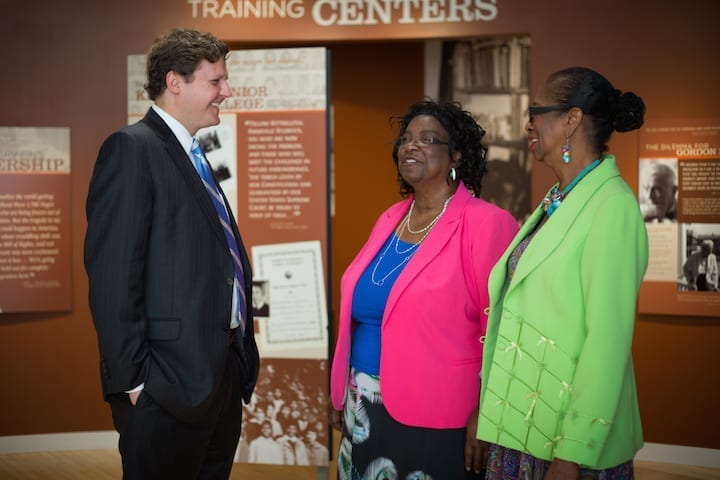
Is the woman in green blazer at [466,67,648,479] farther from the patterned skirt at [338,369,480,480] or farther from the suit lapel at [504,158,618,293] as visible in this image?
the patterned skirt at [338,369,480,480]

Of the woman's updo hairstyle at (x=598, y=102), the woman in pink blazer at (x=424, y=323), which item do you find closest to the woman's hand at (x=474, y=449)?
the woman in pink blazer at (x=424, y=323)

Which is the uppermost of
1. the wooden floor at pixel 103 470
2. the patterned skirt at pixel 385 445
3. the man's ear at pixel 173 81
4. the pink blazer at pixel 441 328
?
the man's ear at pixel 173 81

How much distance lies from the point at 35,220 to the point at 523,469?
14.0 ft

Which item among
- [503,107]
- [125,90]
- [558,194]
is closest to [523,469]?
[558,194]

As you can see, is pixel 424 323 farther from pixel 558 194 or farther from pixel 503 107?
pixel 503 107

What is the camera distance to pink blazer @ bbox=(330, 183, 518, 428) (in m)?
2.46

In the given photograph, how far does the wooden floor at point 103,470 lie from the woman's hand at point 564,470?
287 cm

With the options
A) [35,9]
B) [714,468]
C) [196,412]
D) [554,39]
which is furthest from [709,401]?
[35,9]

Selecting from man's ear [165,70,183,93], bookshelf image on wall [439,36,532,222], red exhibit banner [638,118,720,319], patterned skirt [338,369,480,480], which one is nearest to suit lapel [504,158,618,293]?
patterned skirt [338,369,480,480]

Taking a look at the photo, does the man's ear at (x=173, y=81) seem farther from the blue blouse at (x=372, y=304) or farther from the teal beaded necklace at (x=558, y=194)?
the teal beaded necklace at (x=558, y=194)

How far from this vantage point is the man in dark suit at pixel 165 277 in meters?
2.17

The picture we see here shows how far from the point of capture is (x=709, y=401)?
5.04 m

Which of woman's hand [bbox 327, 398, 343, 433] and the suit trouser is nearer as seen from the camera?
the suit trouser

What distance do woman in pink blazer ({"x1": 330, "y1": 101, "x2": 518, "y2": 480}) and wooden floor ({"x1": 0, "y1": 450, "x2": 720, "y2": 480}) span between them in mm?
2087
